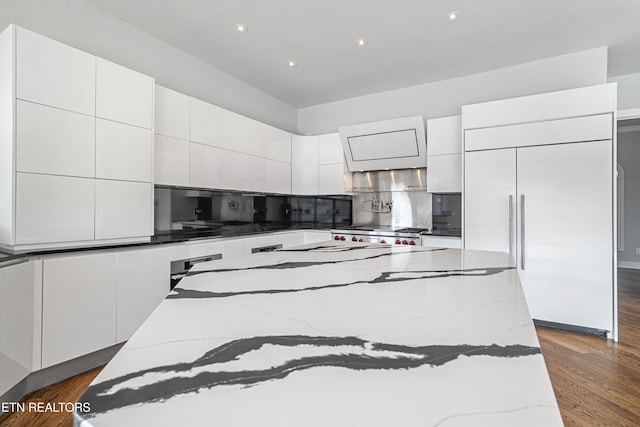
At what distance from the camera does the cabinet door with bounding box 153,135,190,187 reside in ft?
8.41

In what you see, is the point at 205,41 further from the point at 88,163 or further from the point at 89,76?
the point at 88,163

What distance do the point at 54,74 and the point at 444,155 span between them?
330 cm

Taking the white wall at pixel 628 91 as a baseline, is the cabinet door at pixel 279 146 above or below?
below

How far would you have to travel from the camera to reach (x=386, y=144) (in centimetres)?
376

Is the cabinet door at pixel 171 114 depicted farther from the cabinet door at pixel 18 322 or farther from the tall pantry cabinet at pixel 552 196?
the tall pantry cabinet at pixel 552 196

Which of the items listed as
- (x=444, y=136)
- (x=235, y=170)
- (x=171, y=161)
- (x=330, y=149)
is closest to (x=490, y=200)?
(x=444, y=136)

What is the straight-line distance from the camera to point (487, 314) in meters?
0.68

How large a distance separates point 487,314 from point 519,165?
269 cm

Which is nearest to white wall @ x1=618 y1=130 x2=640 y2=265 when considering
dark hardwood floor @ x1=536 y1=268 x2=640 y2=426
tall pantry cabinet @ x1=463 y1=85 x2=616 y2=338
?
dark hardwood floor @ x1=536 y1=268 x2=640 y2=426

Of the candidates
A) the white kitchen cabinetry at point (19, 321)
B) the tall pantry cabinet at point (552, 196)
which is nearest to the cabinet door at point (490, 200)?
the tall pantry cabinet at point (552, 196)

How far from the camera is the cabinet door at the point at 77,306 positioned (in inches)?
70.5

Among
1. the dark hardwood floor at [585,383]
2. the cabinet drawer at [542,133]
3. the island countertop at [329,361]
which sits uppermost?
the cabinet drawer at [542,133]

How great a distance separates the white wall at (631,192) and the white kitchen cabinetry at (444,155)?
4.41 metres

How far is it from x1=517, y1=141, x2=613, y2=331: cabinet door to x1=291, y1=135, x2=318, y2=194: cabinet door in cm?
236
